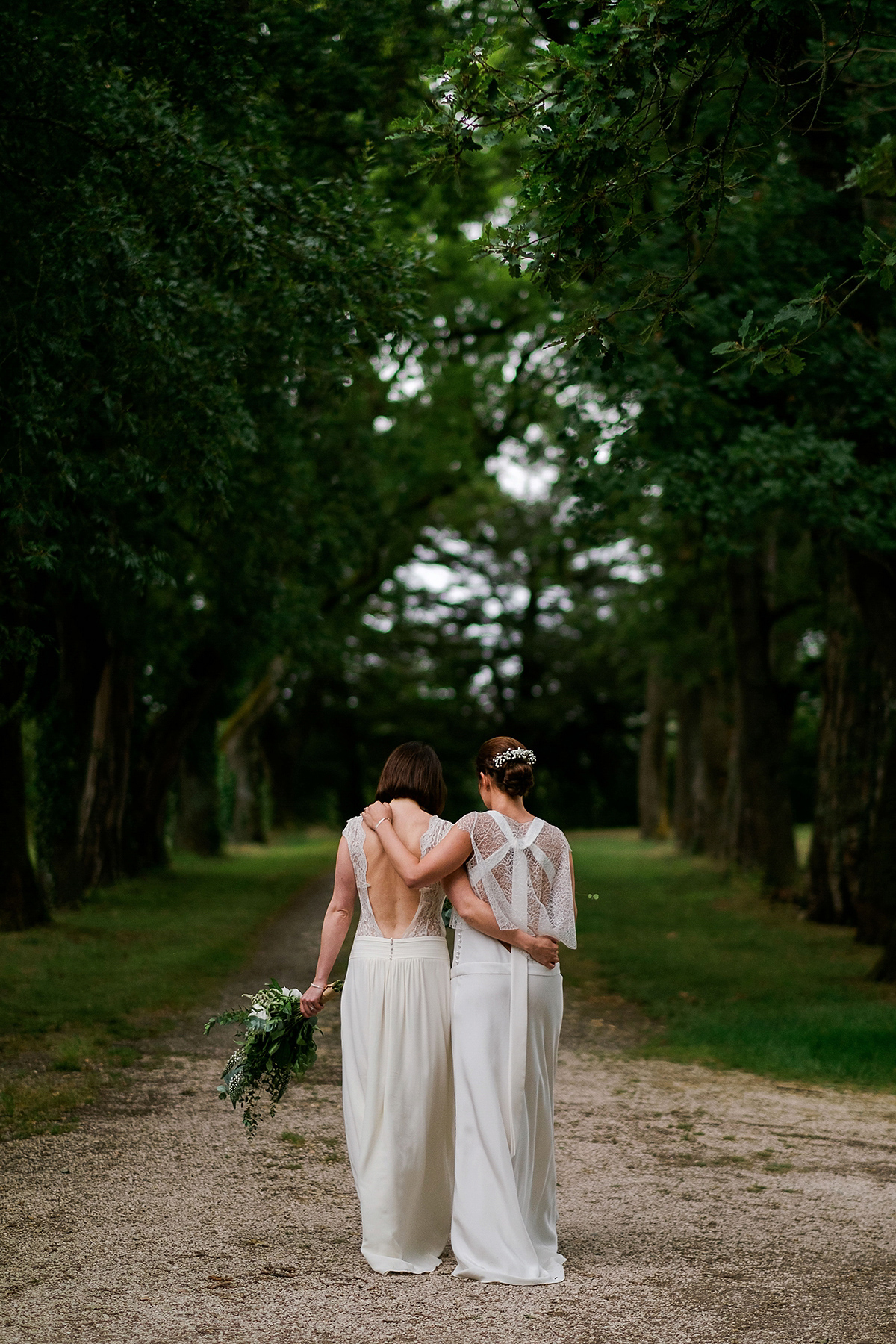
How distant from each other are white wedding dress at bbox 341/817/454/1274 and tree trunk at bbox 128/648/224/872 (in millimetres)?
16899

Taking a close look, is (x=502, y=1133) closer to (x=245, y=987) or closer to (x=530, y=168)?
(x=530, y=168)

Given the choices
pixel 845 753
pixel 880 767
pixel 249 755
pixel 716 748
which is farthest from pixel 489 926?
pixel 249 755

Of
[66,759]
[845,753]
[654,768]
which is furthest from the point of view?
[654,768]

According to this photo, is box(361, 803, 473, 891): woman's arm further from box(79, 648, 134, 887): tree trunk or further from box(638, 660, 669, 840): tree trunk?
box(638, 660, 669, 840): tree trunk

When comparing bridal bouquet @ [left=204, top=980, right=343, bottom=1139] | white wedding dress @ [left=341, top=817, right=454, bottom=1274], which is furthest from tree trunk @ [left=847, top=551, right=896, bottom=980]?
bridal bouquet @ [left=204, top=980, right=343, bottom=1139]

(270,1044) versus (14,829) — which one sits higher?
(14,829)

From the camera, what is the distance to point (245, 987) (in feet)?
37.4

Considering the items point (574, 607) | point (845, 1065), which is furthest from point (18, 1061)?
point (574, 607)

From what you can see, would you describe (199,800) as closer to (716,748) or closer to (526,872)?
Answer: (716,748)

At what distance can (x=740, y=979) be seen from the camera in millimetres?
12797

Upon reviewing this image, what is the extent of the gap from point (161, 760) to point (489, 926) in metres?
18.6

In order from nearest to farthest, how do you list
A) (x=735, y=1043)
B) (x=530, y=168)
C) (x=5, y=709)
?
1. (x=530, y=168)
2. (x=735, y=1043)
3. (x=5, y=709)

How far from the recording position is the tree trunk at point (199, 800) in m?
26.9

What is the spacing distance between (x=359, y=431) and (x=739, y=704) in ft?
26.1
